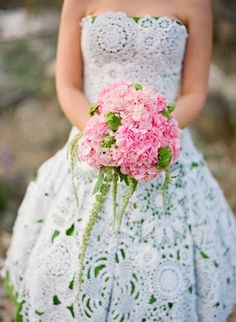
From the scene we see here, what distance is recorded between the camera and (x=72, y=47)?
2549mm

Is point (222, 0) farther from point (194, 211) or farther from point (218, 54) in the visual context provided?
point (194, 211)

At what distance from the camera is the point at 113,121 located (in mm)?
1998

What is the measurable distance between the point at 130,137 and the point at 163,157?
145mm

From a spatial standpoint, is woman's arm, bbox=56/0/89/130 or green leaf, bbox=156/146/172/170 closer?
green leaf, bbox=156/146/172/170

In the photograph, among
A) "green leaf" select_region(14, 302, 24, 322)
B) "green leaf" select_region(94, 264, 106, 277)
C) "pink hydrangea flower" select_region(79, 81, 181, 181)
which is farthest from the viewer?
"green leaf" select_region(14, 302, 24, 322)

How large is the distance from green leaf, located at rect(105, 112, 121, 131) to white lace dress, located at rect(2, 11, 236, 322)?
51 cm

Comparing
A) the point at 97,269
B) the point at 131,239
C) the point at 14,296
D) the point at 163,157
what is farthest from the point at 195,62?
the point at 14,296

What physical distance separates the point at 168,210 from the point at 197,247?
214mm

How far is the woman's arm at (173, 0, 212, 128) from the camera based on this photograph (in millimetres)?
2506

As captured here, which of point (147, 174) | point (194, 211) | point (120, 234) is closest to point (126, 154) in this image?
point (147, 174)

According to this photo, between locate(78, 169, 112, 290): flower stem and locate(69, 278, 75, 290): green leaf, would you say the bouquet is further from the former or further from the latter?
locate(69, 278, 75, 290): green leaf

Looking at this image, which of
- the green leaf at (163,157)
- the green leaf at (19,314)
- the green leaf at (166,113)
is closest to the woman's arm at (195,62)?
the green leaf at (166,113)

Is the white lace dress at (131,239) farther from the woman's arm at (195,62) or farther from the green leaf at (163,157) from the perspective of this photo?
the green leaf at (163,157)

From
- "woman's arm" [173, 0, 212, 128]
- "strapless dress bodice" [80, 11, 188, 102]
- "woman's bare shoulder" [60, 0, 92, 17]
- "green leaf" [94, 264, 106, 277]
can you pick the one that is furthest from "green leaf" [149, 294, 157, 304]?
"woman's bare shoulder" [60, 0, 92, 17]
